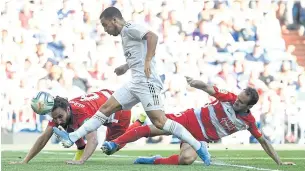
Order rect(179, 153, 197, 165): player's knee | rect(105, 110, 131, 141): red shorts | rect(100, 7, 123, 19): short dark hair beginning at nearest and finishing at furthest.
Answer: rect(100, 7, 123, 19): short dark hair → rect(179, 153, 197, 165): player's knee → rect(105, 110, 131, 141): red shorts

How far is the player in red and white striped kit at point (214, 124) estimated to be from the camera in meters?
8.39

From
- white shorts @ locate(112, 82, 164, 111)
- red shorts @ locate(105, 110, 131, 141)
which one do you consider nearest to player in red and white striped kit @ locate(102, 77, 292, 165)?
white shorts @ locate(112, 82, 164, 111)

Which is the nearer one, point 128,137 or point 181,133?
point 181,133

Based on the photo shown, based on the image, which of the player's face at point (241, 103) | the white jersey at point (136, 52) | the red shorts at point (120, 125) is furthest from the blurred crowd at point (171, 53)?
the white jersey at point (136, 52)

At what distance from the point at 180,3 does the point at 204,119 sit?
12115 mm

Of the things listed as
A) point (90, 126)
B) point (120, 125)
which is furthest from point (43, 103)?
point (120, 125)

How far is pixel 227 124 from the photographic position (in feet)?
29.0

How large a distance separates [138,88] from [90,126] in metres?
0.62

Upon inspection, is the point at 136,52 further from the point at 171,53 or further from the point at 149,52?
the point at 171,53

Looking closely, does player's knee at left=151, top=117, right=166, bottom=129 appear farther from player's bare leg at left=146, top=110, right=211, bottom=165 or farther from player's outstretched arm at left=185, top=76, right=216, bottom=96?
player's outstretched arm at left=185, top=76, right=216, bottom=96

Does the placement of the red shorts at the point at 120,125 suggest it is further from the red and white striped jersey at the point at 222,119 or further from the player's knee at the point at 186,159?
the player's knee at the point at 186,159

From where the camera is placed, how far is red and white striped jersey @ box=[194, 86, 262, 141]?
8633 millimetres

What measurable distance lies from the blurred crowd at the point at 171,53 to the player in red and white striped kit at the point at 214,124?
9.52 m

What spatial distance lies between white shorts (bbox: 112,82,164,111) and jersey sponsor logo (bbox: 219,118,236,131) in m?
1.08
